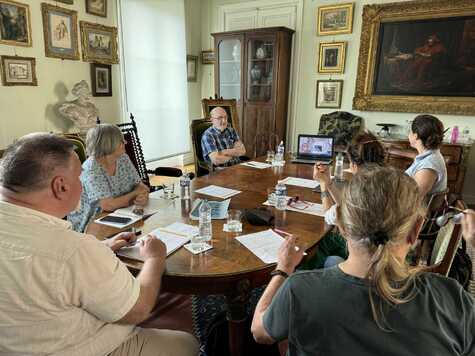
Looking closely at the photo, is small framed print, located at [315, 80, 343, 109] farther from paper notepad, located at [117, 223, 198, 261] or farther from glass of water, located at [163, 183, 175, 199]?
paper notepad, located at [117, 223, 198, 261]

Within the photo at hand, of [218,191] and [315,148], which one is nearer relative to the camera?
[218,191]

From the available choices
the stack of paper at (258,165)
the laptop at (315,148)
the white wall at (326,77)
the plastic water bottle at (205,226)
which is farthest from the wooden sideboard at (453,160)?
the plastic water bottle at (205,226)

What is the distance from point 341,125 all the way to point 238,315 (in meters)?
3.88

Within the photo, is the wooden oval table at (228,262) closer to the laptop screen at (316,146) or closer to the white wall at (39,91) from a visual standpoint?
the laptop screen at (316,146)

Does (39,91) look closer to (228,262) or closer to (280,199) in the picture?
(280,199)

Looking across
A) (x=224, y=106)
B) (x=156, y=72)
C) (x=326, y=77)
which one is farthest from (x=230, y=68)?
(x=326, y=77)

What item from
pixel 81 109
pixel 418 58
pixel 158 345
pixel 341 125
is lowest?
pixel 158 345

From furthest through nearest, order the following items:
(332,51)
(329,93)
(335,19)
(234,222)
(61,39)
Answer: (329,93), (332,51), (335,19), (61,39), (234,222)

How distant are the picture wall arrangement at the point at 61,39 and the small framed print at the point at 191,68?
1565 mm

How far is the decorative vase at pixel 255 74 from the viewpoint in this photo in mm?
5020

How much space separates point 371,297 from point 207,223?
2.96 feet

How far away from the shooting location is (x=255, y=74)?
5.05m

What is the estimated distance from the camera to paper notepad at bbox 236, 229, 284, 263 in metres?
1.31

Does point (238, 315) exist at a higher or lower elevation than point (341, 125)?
lower
